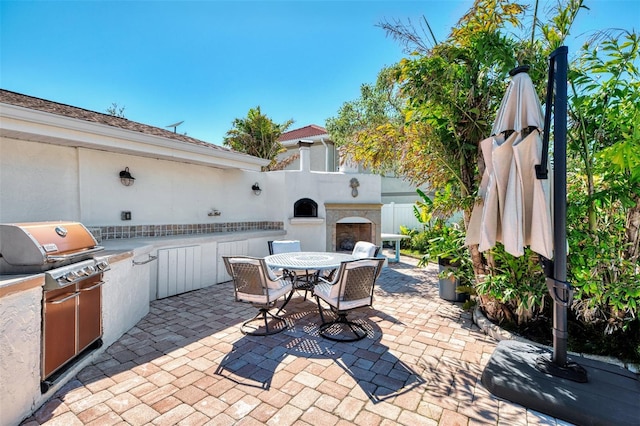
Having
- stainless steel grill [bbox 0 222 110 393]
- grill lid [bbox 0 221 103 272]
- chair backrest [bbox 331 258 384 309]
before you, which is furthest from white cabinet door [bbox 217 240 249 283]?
chair backrest [bbox 331 258 384 309]

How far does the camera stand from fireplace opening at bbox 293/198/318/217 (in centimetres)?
928

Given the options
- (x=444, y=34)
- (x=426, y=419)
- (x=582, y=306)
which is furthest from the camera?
(x=444, y=34)

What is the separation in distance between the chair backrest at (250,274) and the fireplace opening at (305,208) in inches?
193

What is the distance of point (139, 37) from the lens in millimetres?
7352

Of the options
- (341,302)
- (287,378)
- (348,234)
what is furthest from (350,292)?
(348,234)

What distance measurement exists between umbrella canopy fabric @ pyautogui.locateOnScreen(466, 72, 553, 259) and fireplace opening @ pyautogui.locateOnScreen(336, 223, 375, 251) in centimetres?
788

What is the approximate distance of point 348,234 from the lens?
11.3 meters

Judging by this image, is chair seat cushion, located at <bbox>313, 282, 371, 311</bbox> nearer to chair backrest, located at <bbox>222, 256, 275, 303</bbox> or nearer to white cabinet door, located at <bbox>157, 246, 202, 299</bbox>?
chair backrest, located at <bbox>222, 256, 275, 303</bbox>

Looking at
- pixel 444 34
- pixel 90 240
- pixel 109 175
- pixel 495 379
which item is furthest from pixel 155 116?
pixel 495 379

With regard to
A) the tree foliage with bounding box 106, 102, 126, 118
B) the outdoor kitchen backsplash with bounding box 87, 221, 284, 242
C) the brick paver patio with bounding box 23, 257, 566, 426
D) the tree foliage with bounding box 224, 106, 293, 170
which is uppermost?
the tree foliage with bounding box 106, 102, 126, 118

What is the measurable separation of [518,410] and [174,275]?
637 centimetres

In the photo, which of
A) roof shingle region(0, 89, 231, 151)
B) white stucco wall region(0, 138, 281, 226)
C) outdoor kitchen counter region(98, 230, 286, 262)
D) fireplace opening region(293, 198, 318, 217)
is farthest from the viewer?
Result: fireplace opening region(293, 198, 318, 217)

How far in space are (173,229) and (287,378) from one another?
556cm

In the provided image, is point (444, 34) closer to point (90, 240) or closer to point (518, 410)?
point (518, 410)
